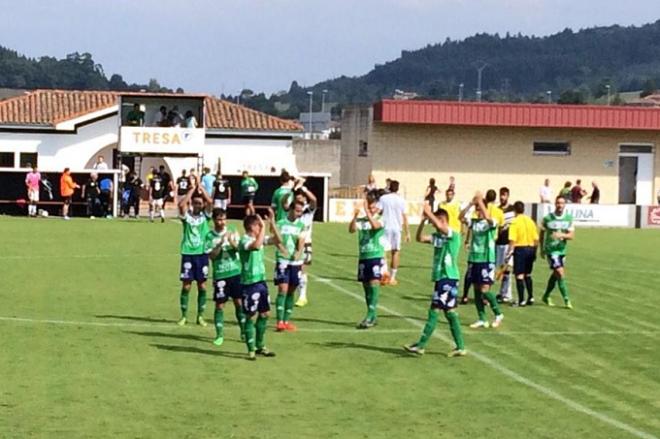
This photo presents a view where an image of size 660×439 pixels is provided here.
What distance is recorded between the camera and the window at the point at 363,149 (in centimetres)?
6428

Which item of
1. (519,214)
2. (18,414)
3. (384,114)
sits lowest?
(18,414)

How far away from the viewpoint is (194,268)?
760 inches

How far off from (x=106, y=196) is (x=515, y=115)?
20729 mm

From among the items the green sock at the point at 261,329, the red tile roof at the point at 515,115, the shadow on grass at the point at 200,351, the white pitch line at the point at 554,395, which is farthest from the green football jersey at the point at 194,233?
the red tile roof at the point at 515,115

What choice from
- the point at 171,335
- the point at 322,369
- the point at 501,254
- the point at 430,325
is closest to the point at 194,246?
the point at 171,335

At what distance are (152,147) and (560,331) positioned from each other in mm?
33704

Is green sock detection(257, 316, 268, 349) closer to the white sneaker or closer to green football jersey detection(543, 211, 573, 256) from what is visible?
the white sneaker

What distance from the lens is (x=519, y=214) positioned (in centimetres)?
2275

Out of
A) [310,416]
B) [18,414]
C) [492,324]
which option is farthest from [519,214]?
[18,414]

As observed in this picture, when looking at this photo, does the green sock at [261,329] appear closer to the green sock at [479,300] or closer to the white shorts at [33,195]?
the green sock at [479,300]

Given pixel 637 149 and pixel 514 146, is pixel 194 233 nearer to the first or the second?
pixel 514 146

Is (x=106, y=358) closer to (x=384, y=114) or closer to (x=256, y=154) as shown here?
(x=384, y=114)

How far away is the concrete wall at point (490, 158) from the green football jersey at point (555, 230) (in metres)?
37.5

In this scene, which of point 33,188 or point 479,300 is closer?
point 479,300
